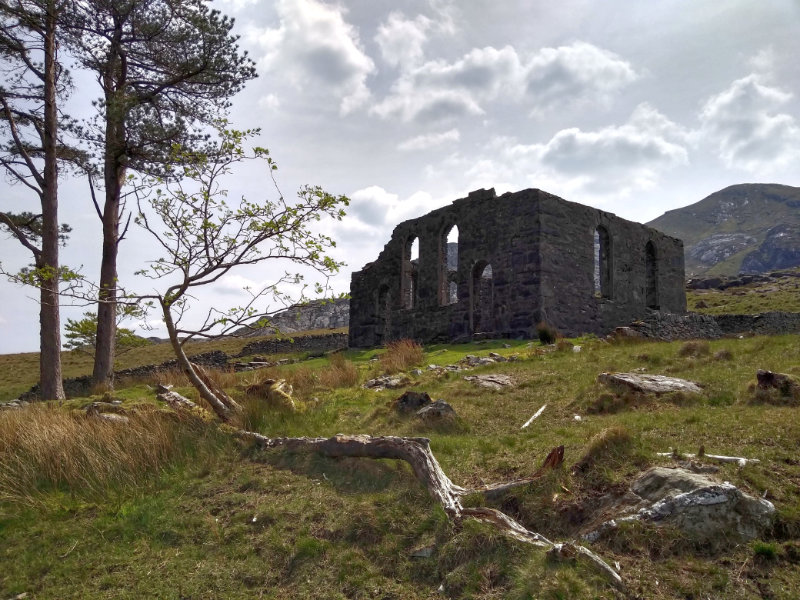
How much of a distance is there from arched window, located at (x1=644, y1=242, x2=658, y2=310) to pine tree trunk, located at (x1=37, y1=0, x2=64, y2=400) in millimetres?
23534

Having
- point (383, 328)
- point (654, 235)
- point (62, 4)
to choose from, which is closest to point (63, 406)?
point (62, 4)

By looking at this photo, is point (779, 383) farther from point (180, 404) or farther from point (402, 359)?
point (180, 404)

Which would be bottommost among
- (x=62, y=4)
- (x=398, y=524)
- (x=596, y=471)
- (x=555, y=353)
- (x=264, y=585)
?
(x=264, y=585)

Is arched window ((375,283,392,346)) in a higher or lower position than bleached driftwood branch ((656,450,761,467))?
higher

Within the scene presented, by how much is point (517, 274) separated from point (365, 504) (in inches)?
667

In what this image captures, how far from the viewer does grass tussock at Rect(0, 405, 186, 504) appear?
7.46 m

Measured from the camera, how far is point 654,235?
2683 cm

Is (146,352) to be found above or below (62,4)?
below

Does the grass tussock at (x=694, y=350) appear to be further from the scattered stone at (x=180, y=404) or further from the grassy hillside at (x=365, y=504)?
the scattered stone at (x=180, y=404)

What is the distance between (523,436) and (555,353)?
6691 millimetres

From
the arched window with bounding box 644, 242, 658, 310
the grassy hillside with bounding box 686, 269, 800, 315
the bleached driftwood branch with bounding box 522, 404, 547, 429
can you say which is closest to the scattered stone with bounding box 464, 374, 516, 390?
A: the bleached driftwood branch with bounding box 522, 404, 547, 429

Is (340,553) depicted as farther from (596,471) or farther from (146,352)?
(146,352)

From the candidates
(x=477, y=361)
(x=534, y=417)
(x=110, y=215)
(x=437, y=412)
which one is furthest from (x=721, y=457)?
(x=110, y=215)

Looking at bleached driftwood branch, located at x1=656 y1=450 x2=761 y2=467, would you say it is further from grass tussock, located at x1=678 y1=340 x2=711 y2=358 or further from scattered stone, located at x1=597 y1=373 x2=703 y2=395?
grass tussock, located at x1=678 y1=340 x2=711 y2=358
